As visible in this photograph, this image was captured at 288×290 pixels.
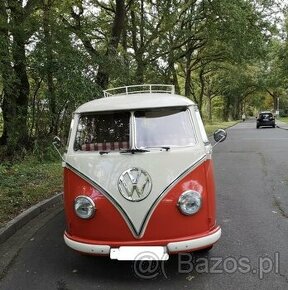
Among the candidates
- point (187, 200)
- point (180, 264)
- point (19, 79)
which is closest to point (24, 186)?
point (19, 79)

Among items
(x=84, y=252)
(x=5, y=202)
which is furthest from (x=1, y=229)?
(x=84, y=252)

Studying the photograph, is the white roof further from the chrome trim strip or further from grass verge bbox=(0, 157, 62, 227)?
grass verge bbox=(0, 157, 62, 227)

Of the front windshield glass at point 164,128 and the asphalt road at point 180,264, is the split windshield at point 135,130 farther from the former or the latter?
Answer: the asphalt road at point 180,264

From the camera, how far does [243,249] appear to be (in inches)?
227

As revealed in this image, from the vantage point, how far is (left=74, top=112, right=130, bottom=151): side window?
5.52 m

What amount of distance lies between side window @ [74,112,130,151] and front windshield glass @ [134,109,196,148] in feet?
0.61

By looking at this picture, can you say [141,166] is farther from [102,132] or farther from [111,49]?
[111,49]

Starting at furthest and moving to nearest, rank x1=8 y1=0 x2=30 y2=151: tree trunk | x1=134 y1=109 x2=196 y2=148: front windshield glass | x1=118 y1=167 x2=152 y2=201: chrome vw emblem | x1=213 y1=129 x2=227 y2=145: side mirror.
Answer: x1=8 y1=0 x2=30 y2=151: tree trunk < x1=213 y1=129 x2=227 y2=145: side mirror < x1=134 y1=109 x2=196 y2=148: front windshield glass < x1=118 y1=167 x2=152 y2=201: chrome vw emblem

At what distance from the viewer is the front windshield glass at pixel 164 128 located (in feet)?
17.5

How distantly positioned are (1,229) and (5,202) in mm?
1561

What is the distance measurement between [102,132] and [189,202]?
4.94 ft

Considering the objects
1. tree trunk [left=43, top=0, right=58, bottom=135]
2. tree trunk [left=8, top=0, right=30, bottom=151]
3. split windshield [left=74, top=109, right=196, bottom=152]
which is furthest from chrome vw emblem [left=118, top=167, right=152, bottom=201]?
tree trunk [left=43, top=0, right=58, bottom=135]

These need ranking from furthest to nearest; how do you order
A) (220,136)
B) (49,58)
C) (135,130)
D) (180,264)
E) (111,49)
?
(111,49), (49,58), (220,136), (135,130), (180,264)

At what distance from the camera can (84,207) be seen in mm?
4969
